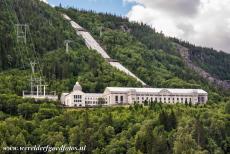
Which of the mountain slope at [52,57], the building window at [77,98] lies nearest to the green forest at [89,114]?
the mountain slope at [52,57]

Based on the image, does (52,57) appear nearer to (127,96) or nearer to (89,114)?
(127,96)

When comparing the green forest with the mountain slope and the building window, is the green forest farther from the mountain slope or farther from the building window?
the building window

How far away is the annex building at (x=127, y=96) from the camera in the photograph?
13975 centimetres

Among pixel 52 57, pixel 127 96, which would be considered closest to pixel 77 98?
pixel 127 96

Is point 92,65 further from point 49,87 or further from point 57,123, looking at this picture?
point 57,123

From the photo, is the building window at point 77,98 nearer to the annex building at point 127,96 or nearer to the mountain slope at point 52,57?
the annex building at point 127,96

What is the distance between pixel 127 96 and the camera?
14500 cm

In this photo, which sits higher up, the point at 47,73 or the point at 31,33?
the point at 31,33

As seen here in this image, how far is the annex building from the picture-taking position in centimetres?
13975

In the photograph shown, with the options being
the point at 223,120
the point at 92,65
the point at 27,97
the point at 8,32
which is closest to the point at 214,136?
the point at 223,120

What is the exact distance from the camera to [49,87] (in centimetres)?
14612

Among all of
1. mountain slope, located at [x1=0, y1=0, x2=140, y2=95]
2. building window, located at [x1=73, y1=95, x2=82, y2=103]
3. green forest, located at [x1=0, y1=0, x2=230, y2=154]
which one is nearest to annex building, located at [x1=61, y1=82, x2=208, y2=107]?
building window, located at [x1=73, y1=95, x2=82, y2=103]

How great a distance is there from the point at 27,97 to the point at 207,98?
165 ft

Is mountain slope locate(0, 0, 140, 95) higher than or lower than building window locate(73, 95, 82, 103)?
higher
